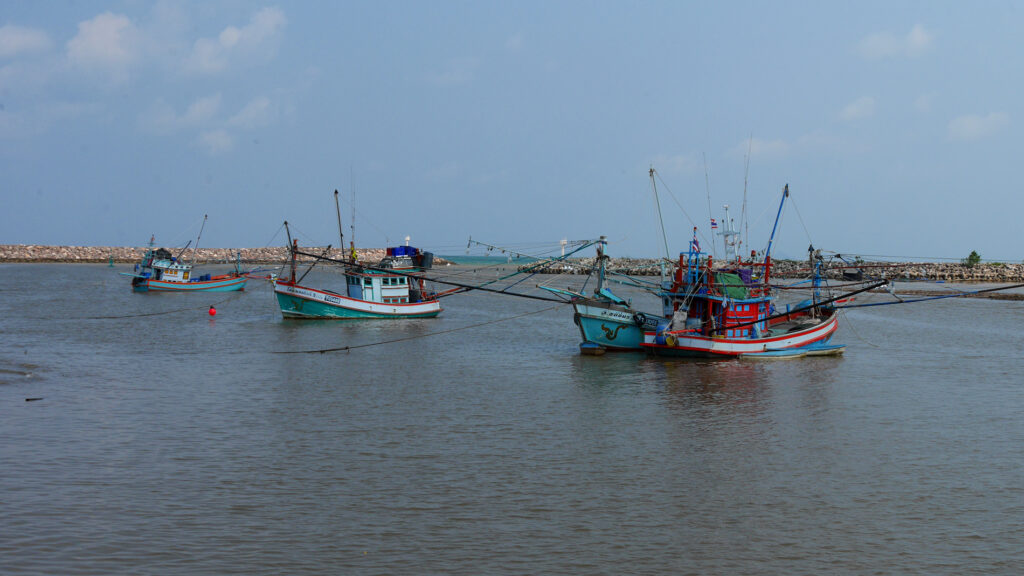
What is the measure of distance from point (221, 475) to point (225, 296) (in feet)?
167

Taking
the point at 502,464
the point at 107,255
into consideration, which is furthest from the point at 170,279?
the point at 107,255

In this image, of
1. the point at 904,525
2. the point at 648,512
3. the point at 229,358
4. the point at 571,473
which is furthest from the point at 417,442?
the point at 229,358

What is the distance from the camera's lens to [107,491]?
13195mm

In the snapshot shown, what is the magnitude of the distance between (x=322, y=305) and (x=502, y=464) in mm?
29352

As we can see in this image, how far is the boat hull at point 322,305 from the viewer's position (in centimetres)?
4272

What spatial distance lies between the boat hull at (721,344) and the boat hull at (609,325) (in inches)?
36.4

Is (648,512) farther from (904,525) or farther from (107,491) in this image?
(107,491)

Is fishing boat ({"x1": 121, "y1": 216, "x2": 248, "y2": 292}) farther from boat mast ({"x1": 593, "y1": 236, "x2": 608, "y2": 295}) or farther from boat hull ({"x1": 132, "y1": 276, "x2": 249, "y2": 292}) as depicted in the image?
boat mast ({"x1": 593, "y1": 236, "x2": 608, "y2": 295})

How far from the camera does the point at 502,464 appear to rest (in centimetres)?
1527

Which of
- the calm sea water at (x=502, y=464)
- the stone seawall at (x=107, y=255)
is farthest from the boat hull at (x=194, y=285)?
the stone seawall at (x=107, y=255)

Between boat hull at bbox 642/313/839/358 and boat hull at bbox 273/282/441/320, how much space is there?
59.4 ft

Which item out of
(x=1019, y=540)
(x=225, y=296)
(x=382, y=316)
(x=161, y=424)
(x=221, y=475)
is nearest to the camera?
(x=1019, y=540)

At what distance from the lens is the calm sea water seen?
11.1 meters

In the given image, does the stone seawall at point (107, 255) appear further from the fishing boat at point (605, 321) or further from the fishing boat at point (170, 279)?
the fishing boat at point (605, 321)
